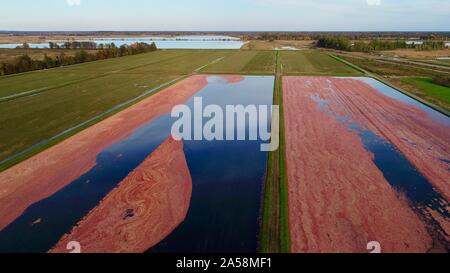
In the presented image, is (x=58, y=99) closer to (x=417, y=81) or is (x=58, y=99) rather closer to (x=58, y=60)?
(x=58, y=60)

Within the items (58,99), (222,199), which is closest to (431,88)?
(222,199)

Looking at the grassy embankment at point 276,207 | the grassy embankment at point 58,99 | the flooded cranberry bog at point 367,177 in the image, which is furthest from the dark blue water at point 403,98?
the grassy embankment at point 58,99

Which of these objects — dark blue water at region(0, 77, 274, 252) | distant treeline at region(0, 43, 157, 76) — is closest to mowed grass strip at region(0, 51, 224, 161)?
distant treeline at region(0, 43, 157, 76)

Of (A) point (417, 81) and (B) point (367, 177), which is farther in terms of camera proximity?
(A) point (417, 81)
